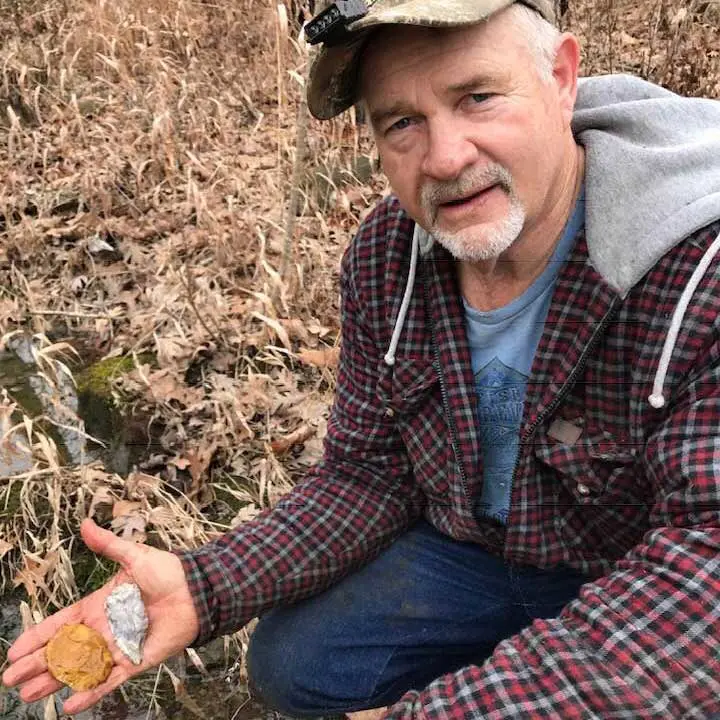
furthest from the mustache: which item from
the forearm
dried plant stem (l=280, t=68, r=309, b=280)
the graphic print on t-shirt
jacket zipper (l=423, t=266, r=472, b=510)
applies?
dried plant stem (l=280, t=68, r=309, b=280)

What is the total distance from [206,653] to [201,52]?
16.3 ft

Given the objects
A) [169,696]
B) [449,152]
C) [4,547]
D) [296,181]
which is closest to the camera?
[449,152]

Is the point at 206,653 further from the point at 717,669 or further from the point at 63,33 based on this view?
A: the point at 63,33

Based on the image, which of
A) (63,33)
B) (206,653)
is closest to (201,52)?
(63,33)

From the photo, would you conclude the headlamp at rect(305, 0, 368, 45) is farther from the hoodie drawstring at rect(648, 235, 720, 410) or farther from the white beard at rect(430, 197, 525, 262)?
the hoodie drawstring at rect(648, 235, 720, 410)

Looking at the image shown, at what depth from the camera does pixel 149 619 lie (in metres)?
2.21

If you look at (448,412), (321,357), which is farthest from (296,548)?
(321,357)

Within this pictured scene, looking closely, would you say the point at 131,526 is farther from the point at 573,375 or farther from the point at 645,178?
the point at 645,178

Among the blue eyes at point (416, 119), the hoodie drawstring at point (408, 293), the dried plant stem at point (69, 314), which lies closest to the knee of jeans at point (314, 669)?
the hoodie drawstring at point (408, 293)

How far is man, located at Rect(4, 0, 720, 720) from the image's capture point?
5.32 feet

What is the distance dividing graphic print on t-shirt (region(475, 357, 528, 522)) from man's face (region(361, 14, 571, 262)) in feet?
1.12

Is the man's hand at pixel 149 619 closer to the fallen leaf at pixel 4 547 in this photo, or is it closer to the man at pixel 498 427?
the man at pixel 498 427

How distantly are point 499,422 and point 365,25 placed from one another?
→ 1.05 m

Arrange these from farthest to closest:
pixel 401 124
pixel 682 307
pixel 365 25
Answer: pixel 401 124 → pixel 365 25 → pixel 682 307
